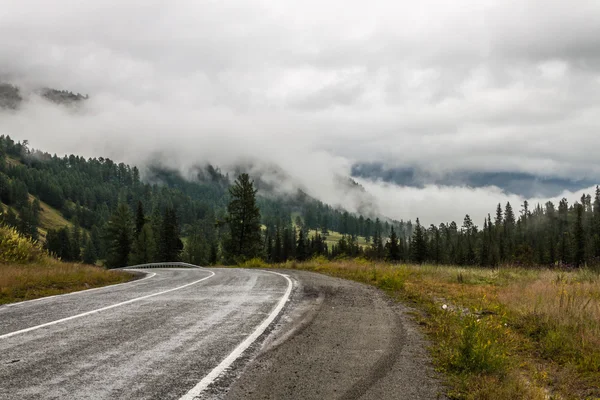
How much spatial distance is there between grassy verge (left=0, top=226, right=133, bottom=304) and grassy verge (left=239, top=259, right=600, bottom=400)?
1089 cm

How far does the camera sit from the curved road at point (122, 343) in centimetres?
442

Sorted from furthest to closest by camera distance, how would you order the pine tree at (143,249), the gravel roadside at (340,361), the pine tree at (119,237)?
the pine tree at (119,237) → the pine tree at (143,249) → the gravel roadside at (340,361)

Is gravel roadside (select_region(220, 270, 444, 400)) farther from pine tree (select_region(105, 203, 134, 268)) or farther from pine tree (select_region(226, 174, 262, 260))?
pine tree (select_region(105, 203, 134, 268))

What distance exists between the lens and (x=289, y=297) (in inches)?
440

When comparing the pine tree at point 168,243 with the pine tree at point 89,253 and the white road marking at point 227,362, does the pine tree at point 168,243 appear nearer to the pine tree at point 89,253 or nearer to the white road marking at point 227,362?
the white road marking at point 227,362

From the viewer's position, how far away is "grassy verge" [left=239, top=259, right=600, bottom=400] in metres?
5.07

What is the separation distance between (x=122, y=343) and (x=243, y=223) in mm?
45592

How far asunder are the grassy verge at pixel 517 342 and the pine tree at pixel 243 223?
39756mm

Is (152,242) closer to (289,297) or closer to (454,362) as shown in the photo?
(289,297)

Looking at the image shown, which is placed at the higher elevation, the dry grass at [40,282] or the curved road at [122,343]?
the curved road at [122,343]

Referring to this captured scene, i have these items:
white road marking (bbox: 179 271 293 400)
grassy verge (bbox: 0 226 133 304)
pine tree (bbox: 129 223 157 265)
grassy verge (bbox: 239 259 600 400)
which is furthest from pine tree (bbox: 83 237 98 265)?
grassy verge (bbox: 239 259 600 400)

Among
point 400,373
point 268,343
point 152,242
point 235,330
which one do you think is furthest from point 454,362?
point 152,242

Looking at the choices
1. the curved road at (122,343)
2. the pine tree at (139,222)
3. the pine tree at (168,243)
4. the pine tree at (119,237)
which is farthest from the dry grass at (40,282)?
the pine tree at (168,243)

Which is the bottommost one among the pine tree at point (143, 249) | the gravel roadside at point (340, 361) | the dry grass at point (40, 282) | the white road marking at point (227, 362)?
the pine tree at point (143, 249)
